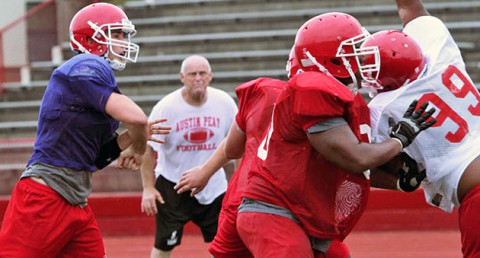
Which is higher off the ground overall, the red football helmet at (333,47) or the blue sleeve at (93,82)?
the red football helmet at (333,47)

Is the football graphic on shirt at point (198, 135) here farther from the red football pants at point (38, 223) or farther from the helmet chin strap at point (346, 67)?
the helmet chin strap at point (346, 67)

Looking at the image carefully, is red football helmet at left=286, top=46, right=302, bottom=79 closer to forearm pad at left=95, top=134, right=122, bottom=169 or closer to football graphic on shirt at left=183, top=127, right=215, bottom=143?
forearm pad at left=95, top=134, right=122, bottom=169

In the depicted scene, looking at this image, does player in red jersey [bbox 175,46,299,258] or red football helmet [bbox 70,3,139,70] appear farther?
red football helmet [bbox 70,3,139,70]

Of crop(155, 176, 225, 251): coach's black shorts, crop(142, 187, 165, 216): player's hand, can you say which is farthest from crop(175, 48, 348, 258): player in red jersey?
crop(155, 176, 225, 251): coach's black shorts

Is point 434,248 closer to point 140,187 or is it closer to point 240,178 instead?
point 140,187

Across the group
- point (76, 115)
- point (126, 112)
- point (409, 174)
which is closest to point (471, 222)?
point (409, 174)

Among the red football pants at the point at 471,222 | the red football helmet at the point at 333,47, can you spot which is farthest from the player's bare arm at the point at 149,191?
the red football pants at the point at 471,222

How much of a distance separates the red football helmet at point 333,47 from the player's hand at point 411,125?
297 millimetres

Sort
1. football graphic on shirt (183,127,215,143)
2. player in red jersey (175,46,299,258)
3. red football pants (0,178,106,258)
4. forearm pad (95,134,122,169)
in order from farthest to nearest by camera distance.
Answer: football graphic on shirt (183,127,215,143), forearm pad (95,134,122,169), red football pants (0,178,106,258), player in red jersey (175,46,299,258)

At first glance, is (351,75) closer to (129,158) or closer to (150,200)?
(129,158)

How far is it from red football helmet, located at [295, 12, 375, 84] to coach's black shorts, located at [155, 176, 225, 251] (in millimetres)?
3758

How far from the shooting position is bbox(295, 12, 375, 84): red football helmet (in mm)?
4375

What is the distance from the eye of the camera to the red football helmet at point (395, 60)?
14.9 feet

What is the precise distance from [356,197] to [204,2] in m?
13.1
